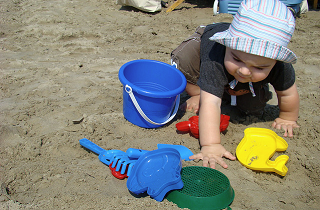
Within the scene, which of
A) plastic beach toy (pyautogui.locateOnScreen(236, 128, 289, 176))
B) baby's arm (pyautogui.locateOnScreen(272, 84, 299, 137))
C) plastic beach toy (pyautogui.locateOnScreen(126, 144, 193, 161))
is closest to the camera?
plastic beach toy (pyautogui.locateOnScreen(126, 144, 193, 161))

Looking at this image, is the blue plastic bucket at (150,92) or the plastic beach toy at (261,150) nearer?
the plastic beach toy at (261,150)

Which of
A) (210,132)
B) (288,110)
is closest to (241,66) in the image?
(210,132)

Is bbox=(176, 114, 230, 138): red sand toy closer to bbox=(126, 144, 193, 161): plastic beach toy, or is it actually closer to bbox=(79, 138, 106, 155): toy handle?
bbox=(126, 144, 193, 161): plastic beach toy

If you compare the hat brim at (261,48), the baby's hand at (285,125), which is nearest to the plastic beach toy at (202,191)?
the hat brim at (261,48)

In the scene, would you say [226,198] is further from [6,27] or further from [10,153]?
[6,27]

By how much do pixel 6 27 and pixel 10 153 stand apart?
8.29 ft

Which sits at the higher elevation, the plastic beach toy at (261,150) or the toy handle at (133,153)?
the toy handle at (133,153)

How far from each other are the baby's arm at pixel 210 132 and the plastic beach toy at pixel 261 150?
0.10m

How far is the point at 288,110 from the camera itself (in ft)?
6.65

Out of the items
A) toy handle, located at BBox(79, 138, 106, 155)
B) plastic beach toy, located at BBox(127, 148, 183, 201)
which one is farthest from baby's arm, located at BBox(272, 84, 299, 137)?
toy handle, located at BBox(79, 138, 106, 155)

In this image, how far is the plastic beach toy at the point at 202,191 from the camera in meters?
1.26

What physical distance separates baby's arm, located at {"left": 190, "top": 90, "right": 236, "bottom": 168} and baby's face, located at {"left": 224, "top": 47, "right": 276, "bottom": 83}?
0.77 feet

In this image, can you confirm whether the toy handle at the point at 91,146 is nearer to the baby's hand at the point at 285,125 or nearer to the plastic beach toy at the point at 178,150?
→ the plastic beach toy at the point at 178,150

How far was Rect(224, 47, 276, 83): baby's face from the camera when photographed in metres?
1.56
